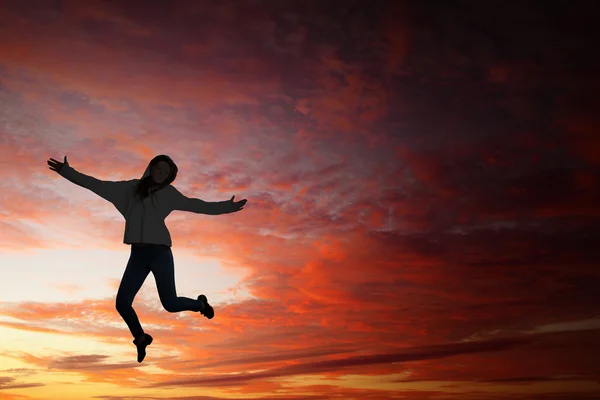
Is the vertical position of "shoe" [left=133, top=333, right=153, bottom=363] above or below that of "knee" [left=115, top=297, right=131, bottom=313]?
below

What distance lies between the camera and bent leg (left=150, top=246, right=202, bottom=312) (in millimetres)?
16109

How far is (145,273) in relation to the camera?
16125mm

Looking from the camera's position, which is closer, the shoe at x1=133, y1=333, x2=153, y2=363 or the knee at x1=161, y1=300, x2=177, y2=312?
the shoe at x1=133, y1=333, x2=153, y2=363

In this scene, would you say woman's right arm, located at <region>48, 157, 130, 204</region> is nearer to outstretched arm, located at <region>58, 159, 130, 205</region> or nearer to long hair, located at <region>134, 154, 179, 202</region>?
outstretched arm, located at <region>58, 159, 130, 205</region>

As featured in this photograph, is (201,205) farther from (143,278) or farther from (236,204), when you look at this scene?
(143,278)

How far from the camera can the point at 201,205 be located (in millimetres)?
16312

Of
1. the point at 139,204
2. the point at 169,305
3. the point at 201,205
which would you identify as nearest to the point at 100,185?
the point at 139,204

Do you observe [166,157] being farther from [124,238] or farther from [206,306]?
[206,306]

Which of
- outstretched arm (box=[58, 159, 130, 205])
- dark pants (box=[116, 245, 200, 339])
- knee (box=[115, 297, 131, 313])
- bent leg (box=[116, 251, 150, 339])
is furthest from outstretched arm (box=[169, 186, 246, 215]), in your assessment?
knee (box=[115, 297, 131, 313])

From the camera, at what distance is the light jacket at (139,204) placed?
15.8 metres

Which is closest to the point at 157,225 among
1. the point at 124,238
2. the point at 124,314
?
the point at 124,238

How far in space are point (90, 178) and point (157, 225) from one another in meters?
1.52

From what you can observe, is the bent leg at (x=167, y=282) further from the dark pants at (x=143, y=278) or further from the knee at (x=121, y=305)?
the knee at (x=121, y=305)

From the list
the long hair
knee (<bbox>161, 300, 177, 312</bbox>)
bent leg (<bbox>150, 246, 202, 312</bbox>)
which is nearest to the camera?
the long hair
